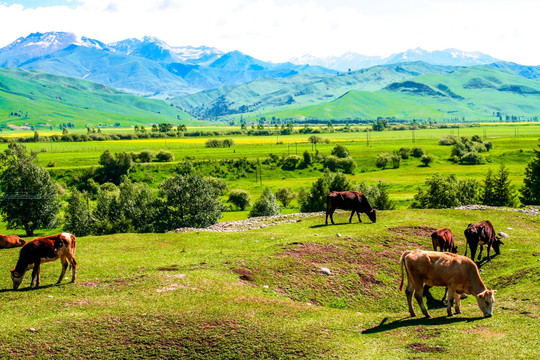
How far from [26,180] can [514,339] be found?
7038 cm

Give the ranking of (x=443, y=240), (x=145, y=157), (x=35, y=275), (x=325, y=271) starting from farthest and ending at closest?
(x=145, y=157) → (x=443, y=240) → (x=325, y=271) → (x=35, y=275)

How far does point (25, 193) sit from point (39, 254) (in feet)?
167

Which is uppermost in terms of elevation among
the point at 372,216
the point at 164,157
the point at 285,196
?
the point at 164,157

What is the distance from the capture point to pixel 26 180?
65938 millimetres

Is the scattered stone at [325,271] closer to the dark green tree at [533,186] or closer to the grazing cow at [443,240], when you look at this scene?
the grazing cow at [443,240]

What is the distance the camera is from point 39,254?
22.0m

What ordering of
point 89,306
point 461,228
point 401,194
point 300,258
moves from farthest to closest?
point 401,194, point 461,228, point 300,258, point 89,306

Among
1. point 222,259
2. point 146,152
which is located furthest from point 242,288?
point 146,152

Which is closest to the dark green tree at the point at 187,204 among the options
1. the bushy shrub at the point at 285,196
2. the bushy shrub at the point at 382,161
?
the bushy shrub at the point at 285,196

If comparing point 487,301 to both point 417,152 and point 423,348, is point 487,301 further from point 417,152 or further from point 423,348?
point 417,152

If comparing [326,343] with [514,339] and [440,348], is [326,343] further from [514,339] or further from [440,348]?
[514,339]

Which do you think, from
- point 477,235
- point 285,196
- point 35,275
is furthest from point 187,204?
point 285,196

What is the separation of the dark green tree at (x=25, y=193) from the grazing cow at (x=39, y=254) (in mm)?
49823

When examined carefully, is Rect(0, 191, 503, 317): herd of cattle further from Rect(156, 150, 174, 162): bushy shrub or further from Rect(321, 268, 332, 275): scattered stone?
Rect(156, 150, 174, 162): bushy shrub
